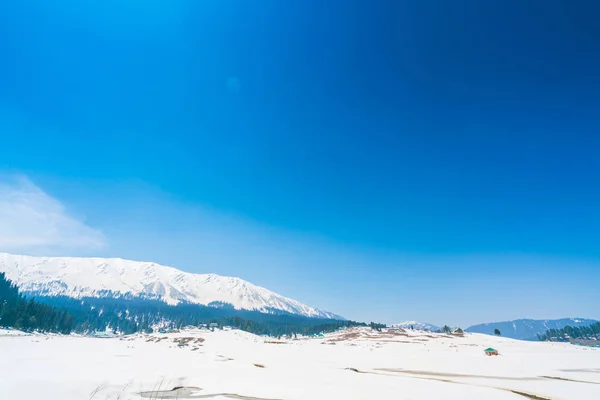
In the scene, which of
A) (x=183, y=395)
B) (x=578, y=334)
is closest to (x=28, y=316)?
(x=183, y=395)

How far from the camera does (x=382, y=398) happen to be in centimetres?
1841

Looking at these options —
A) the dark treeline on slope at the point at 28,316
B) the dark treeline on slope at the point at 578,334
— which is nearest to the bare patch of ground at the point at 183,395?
the dark treeline on slope at the point at 28,316

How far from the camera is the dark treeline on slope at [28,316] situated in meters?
94.9

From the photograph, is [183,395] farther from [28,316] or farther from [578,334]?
[578,334]

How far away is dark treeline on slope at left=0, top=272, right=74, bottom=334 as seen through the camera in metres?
94.9

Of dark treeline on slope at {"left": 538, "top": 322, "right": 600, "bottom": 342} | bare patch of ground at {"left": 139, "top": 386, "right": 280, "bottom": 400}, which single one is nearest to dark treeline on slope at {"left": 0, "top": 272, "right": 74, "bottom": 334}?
bare patch of ground at {"left": 139, "top": 386, "right": 280, "bottom": 400}

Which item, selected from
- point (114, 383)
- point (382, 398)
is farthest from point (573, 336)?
point (114, 383)

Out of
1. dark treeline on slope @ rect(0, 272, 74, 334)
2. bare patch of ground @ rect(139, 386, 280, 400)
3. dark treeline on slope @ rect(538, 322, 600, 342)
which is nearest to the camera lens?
bare patch of ground @ rect(139, 386, 280, 400)

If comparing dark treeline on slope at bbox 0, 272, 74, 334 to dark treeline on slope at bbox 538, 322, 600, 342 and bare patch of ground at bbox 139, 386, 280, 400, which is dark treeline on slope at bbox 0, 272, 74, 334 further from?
dark treeline on slope at bbox 538, 322, 600, 342

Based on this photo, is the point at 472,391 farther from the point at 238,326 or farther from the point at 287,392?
the point at 238,326

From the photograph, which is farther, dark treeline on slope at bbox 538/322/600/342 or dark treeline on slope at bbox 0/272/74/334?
dark treeline on slope at bbox 538/322/600/342

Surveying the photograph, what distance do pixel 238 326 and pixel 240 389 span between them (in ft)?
652

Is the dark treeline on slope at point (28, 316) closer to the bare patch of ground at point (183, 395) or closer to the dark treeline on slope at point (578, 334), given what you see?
the bare patch of ground at point (183, 395)

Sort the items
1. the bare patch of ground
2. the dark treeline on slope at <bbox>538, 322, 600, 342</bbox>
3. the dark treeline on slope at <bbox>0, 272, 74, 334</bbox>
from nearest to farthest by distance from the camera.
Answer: the bare patch of ground, the dark treeline on slope at <bbox>0, 272, 74, 334</bbox>, the dark treeline on slope at <bbox>538, 322, 600, 342</bbox>
